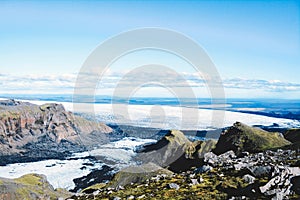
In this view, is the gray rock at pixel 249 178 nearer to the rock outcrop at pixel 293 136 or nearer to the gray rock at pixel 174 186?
the gray rock at pixel 174 186

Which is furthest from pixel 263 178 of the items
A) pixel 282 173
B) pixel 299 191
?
pixel 299 191

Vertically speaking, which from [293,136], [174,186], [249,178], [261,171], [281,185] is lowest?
[174,186]

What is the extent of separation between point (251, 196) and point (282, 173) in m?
7.68

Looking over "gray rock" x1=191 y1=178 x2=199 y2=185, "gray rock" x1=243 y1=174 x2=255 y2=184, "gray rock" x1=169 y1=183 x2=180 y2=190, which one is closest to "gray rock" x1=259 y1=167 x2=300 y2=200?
"gray rock" x1=243 y1=174 x2=255 y2=184

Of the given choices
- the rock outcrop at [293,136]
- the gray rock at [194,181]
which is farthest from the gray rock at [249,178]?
the rock outcrop at [293,136]

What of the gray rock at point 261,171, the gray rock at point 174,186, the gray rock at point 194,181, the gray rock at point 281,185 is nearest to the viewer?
→ the gray rock at point 281,185

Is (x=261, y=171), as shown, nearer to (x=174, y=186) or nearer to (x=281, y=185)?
(x=281, y=185)

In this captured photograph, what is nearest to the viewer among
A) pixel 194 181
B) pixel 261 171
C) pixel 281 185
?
pixel 281 185

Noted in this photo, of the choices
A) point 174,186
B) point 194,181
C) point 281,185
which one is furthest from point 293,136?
point 281,185

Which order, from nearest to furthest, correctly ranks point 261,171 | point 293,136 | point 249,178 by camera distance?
point 249,178
point 261,171
point 293,136

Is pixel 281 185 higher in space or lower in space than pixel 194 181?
higher

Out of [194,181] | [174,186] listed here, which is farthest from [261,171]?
[174,186]

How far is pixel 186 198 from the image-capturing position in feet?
210

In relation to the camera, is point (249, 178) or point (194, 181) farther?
point (194, 181)
